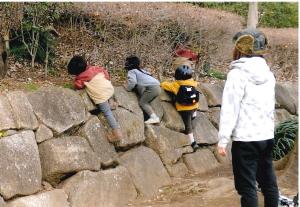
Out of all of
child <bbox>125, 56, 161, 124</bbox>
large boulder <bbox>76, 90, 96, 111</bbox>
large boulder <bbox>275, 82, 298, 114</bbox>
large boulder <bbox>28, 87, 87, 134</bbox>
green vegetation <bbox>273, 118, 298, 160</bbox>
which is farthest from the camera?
large boulder <bbox>275, 82, 298, 114</bbox>

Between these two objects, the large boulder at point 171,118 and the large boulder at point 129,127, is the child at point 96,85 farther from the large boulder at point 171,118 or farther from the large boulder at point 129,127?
the large boulder at point 171,118

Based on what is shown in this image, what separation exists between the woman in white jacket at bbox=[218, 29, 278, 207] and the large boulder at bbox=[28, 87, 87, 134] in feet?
7.85

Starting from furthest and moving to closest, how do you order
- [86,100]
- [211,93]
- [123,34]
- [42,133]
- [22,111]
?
[211,93] < [123,34] < [86,100] < [42,133] < [22,111]

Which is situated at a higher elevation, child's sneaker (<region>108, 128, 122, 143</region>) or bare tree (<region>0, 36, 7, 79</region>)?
bare tree (<region>0, 36, 7, 79</region>)

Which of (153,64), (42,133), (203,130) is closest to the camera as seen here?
(42,133)

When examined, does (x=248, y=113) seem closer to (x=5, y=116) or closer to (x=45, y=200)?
(x=45, y=200)

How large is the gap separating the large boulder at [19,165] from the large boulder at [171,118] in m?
2.50

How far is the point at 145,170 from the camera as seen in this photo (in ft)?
21.7

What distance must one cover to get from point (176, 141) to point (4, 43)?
2763mm

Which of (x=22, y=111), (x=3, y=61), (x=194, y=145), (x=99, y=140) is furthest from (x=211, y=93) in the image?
(x=22, y=111)

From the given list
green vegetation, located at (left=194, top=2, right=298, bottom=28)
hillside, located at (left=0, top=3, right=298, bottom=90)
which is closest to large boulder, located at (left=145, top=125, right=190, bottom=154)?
hillside, located at (left=0, top=3, right=298, bottom=90)

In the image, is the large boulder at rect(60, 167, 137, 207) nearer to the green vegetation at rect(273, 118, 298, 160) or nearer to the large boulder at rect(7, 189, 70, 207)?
the large boulder at rect(7, 189, 70, 207)

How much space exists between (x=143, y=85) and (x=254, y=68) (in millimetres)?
3035

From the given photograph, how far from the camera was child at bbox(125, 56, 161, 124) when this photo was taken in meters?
7.08
